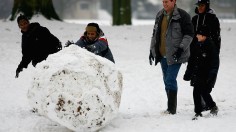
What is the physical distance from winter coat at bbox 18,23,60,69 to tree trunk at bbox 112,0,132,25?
35.2 ft

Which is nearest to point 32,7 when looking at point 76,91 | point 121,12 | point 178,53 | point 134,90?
point 121,12

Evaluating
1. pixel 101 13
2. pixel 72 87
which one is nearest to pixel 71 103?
pixel 72 87

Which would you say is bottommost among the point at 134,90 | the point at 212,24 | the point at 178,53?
the point at 134,90

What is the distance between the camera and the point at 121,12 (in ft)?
58.6

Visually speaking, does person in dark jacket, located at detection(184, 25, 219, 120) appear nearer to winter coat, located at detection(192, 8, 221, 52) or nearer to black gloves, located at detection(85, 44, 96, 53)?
winter coat, located at detection(192, 8, 221, 52)

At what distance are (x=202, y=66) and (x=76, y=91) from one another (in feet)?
6.65

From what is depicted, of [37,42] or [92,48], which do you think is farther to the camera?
[37,42]

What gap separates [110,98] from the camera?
220 inches

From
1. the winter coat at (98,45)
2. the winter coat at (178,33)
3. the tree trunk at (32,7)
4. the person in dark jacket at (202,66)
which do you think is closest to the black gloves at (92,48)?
the winter coat at (98,45)

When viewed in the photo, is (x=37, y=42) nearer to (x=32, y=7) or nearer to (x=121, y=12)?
(x=32, y=7)

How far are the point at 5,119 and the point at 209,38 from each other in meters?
3.47

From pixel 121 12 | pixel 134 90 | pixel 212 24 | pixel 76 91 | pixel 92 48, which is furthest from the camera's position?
pixel 121 12

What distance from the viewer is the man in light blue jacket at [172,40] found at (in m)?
6.32

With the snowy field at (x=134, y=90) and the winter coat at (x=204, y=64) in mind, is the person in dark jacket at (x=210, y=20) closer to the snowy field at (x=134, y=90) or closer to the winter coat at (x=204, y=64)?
the winter coat at (x=204, y=64)
